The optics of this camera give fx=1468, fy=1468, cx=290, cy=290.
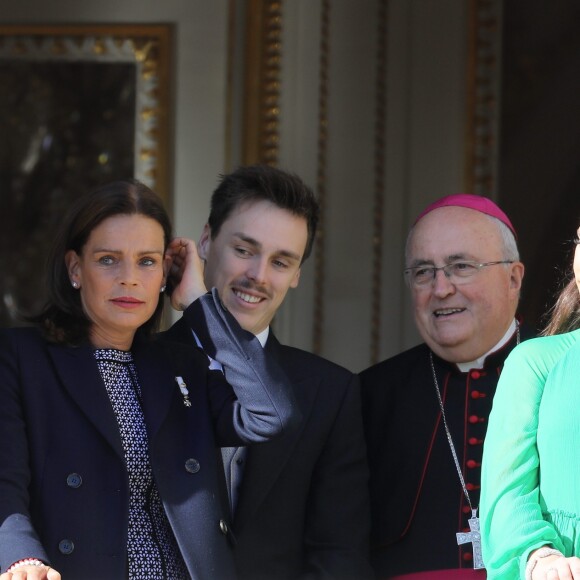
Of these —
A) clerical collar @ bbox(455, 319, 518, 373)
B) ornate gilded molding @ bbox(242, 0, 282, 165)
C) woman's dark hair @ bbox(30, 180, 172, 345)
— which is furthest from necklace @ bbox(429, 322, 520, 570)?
ornate gilded molding @ bbox(242, 0, 282, 165)

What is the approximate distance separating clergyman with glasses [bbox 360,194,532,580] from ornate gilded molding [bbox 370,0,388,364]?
90 cm

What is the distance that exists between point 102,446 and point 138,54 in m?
2.04

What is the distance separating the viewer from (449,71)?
4.62 metres

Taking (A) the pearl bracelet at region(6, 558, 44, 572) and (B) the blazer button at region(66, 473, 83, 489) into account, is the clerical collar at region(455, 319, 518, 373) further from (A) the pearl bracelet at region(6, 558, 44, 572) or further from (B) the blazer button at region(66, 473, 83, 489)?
(A) the pearl bracelet at region(6, 558, 44, 572)

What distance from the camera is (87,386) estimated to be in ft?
9.71

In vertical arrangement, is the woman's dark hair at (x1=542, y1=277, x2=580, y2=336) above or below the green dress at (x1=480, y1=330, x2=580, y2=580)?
above

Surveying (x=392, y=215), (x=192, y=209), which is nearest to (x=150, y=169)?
(x=192, y=209)

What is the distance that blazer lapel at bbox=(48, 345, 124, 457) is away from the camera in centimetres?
292

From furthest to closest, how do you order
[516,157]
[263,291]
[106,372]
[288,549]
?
[516,157] < [263,291] < [288,549] < [106,372]

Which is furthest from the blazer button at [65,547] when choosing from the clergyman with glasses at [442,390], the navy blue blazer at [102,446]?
the clergyman with glasses at [442,390]

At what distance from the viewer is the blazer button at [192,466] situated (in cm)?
300

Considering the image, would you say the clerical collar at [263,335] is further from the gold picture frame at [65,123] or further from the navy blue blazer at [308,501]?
the gold picture frame at [65,123]

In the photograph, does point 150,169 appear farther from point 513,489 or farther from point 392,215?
point 513,489

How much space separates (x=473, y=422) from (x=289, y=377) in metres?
0.46
